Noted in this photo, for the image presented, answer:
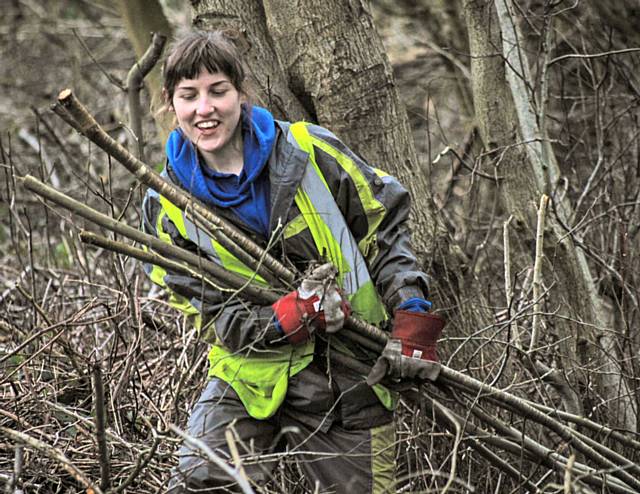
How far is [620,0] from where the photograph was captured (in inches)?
268

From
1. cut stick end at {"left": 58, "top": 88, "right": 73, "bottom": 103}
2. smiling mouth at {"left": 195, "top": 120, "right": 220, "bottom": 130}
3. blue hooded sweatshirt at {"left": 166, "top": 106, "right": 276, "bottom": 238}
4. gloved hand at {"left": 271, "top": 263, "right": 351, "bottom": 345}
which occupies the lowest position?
gloved hand at {"left": 271, "top": 263, "right": 351, "bottom": 345}

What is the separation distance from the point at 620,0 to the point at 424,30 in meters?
2.17

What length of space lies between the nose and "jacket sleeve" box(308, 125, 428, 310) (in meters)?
0.34

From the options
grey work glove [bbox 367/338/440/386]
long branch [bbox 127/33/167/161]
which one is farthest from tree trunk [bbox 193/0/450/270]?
grey work glove [bbox 367/338/440/386]

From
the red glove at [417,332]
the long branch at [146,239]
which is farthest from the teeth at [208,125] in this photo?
the red glove at [417,332]

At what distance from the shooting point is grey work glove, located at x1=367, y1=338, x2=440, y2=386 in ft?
9.49

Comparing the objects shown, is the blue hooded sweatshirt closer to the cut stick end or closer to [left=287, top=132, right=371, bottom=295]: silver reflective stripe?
[left=287, top=132, right=371, bottom=295]: silver reflective stripe

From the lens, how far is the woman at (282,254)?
3.00 metres

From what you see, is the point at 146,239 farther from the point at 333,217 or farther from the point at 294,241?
the point at 333,217

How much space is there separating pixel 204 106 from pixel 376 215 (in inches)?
25.4

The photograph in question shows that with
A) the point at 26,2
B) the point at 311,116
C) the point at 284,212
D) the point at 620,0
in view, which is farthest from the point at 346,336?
the point at 26,2

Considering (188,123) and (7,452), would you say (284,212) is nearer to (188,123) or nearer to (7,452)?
(188,123)

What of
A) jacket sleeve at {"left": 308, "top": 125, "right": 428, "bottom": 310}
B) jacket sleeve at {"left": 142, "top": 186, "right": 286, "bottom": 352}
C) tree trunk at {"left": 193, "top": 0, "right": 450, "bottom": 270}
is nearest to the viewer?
jacket sleeve at {"left": 142, "top": 186, "right": 286, "bottom": 352}

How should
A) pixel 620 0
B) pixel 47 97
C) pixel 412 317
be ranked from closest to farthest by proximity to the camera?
pixel 412 317
pixel 620 0
pixel 47 97
